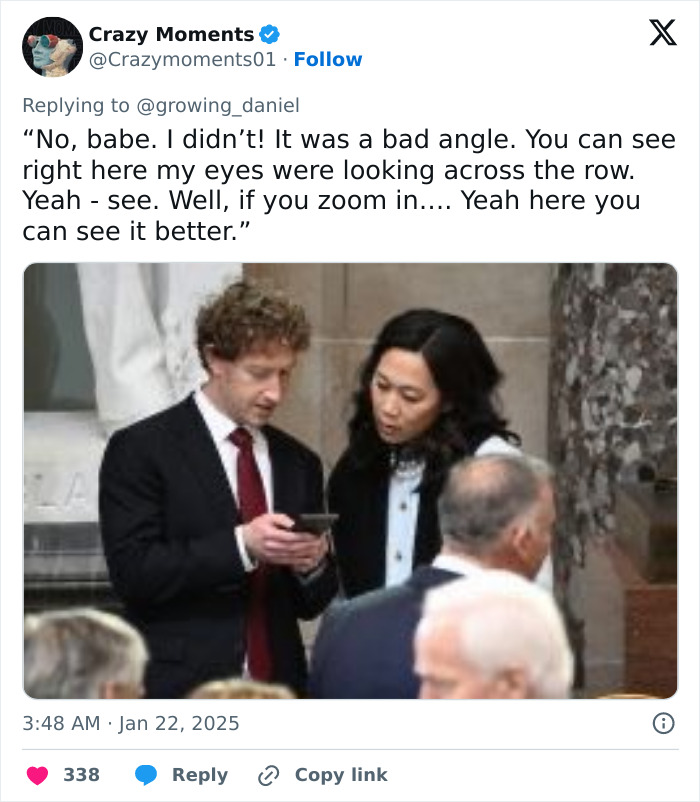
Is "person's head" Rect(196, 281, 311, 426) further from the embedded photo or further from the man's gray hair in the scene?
the man's gray hair

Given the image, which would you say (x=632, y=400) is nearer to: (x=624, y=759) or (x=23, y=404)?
(x=624, y=759)

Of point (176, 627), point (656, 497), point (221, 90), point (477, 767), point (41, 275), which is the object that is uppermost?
point (221, 90)

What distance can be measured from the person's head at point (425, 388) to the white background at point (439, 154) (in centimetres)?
13

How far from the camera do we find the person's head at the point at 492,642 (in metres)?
3.17

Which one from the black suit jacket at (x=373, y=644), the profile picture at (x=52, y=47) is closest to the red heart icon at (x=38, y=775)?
the black suit jacket at (x=373, y=644)

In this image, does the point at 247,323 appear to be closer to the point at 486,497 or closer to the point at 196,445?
the point at 196,445

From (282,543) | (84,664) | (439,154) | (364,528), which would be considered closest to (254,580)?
(282,543)

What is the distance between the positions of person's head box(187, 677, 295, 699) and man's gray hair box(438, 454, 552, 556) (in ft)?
1.13

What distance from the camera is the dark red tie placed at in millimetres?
3234

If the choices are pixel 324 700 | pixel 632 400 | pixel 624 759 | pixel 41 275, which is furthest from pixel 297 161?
pixel 624 759

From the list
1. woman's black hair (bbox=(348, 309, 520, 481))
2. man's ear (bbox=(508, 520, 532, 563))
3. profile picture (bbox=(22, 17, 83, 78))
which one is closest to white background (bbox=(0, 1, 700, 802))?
profile picture (bbox=(22, 17, 83, 78))

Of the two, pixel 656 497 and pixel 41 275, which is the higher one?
pixel 41 275

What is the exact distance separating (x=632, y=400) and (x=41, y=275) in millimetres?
917

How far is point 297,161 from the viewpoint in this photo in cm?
317
